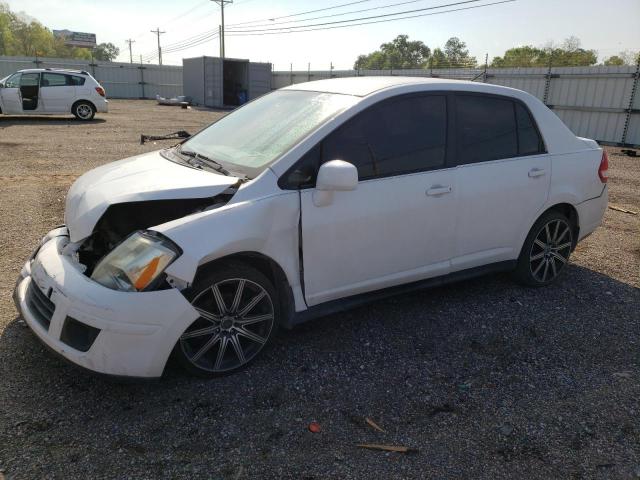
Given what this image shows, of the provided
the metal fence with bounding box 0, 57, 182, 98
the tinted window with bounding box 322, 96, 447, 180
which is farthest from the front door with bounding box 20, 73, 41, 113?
the metal fence with bounding box 0, 57, 182, 98

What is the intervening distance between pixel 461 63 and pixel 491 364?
23831mm

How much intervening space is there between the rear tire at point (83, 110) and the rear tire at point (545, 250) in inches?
673

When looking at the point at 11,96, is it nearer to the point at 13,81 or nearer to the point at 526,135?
the point at 13,81

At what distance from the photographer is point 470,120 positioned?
3.82 m

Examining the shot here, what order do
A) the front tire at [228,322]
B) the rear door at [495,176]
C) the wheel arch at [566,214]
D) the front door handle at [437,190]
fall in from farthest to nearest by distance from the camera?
the wheel arch at [566,214] → the rear door at [495,176] → the front door handle at [437,190] → the front tire at [228,322]

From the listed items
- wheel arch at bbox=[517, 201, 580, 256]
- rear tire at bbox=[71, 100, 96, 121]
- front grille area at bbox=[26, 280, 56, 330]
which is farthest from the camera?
rear tire at bbox=[71, 100, 96, 121]

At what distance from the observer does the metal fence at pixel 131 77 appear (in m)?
34.6

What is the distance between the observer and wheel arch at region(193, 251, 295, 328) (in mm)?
2916

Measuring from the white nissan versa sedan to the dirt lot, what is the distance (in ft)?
0.97

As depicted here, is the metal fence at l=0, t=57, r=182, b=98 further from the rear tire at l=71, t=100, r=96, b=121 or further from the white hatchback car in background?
the white hatchback car in background

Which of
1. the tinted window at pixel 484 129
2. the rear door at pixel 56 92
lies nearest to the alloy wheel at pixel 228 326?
the tinted window at pixel 484 129

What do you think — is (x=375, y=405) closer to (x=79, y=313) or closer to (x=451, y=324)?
(x=451, y=324)

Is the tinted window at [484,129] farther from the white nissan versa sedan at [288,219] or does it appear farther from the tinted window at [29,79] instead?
the tinted window at [29,79]

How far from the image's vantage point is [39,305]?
2.81m
